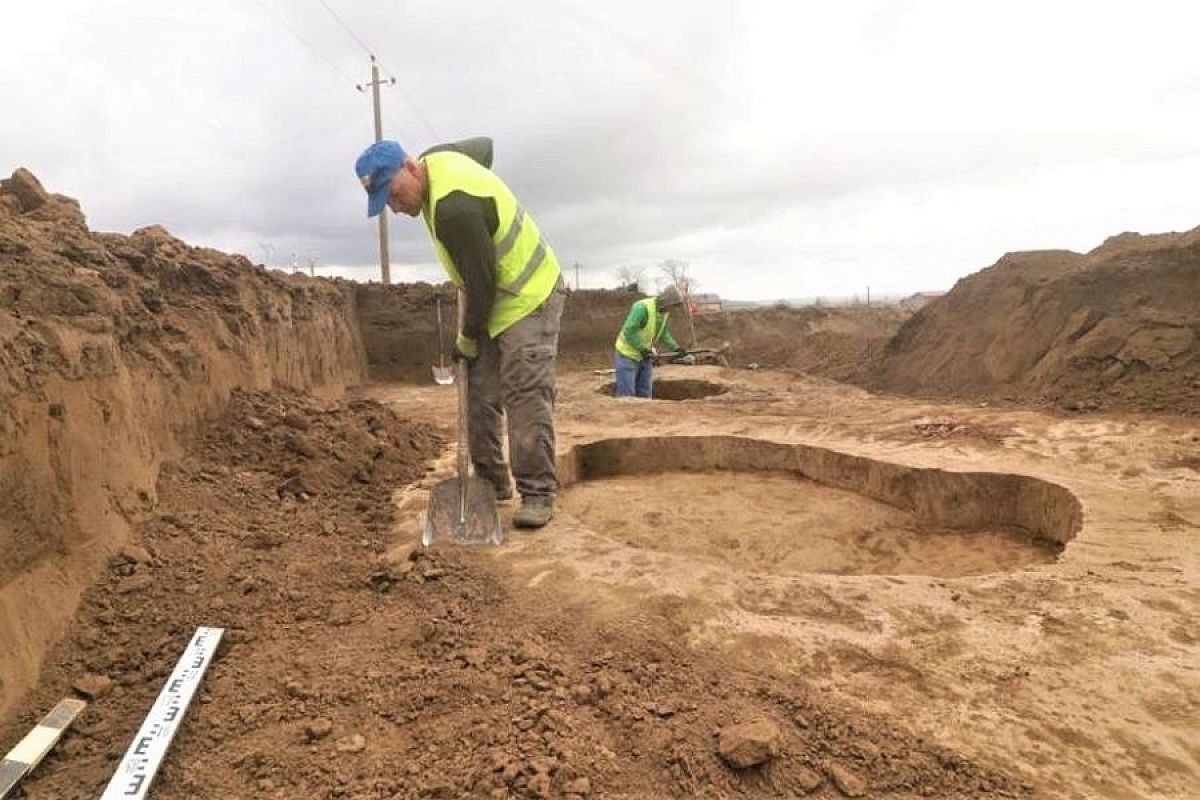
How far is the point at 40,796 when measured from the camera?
5.66ft

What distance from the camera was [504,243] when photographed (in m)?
3.47

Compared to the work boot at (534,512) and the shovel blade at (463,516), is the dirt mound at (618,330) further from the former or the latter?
the shovel blade at (463,516)

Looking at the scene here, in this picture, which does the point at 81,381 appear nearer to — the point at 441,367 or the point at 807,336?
the point at 441,367

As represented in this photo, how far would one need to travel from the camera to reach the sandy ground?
1893 mm

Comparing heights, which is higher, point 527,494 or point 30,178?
point 30,178

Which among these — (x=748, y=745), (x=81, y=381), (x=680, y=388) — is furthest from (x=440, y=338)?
(x=748, y=745)

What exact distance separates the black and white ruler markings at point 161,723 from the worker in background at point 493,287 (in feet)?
5.23

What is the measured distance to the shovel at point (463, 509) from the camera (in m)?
3.36

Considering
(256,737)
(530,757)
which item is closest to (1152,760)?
(530,757)

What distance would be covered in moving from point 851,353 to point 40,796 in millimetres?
13627

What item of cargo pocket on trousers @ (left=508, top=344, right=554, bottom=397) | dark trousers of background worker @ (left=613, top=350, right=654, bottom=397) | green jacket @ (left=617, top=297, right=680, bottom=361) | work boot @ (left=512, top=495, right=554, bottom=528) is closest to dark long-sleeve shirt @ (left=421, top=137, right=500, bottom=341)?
cargo pocket on trousers @ (left=508, top=344, right=554, bottom=397)

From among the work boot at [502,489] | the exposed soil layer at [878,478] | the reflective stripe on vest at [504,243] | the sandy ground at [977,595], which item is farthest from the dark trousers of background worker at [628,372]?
the reflective stripe on vest at [504,243]

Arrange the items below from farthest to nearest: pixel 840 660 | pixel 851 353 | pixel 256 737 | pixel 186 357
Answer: pixel 851 353 < pixel 186 357 < pixel 840 660 < pixel 256 737

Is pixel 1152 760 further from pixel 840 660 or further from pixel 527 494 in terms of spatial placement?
pixel 527 494
